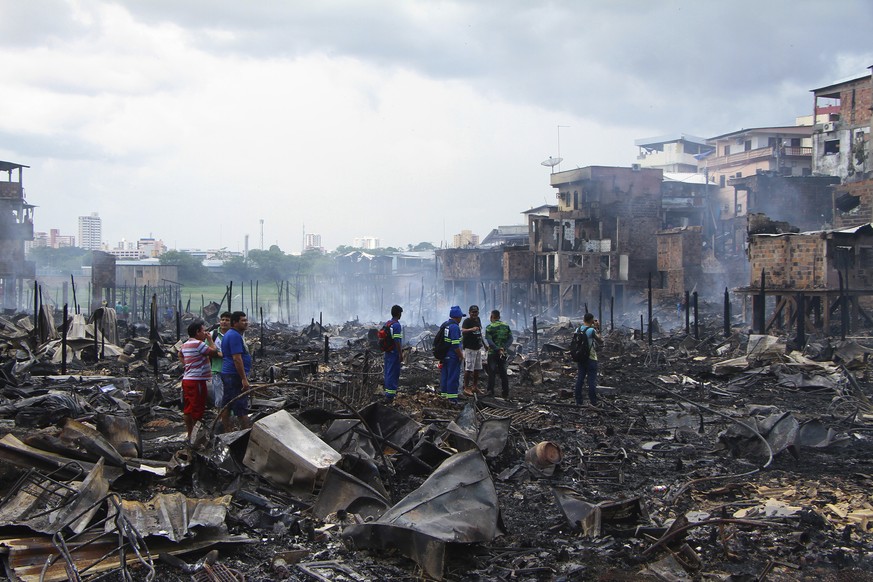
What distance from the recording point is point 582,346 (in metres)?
12.4

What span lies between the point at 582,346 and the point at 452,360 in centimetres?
220

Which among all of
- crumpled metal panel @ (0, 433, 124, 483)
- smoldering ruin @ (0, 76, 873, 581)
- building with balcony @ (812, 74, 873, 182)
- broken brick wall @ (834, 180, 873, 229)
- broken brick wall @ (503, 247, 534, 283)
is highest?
building with balcony @ (812, 74, 873, 182)

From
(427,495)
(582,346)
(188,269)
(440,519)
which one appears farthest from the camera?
(188,269)

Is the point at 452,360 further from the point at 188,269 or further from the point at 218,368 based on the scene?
the point at 188,269

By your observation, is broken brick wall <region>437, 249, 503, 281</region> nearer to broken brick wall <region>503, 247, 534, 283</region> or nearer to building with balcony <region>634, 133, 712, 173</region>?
broken brick wall <region>503, 247, 534, 283</region>

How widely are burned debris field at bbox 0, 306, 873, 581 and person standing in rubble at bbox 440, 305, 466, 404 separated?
782 mm

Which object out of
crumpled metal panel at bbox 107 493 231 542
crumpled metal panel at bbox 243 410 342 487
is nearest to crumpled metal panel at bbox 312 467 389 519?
crumpled metal panel at bbox 243 410 342 487

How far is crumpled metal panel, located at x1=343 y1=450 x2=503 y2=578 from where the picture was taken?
5422 mm

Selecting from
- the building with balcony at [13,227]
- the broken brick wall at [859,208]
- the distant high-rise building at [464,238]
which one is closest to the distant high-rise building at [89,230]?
the distant high-rise building at [464,238]

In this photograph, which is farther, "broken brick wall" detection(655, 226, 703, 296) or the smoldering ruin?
"broken brick wall" detection(655, 226, 703, 296)

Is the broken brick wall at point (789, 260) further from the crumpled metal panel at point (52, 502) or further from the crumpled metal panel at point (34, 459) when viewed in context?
the crumpled metal panel at point (52, 502)

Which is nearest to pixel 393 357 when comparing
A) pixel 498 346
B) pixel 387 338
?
pixel 387 338

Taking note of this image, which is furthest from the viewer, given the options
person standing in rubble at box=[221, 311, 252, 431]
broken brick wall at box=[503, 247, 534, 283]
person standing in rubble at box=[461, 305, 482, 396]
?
broken brick wall at box=[503, 247, 534, 283]

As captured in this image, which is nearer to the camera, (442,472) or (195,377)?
(442,472)
